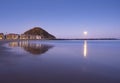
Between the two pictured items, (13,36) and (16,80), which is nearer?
(16,80)

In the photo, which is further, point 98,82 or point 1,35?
point 1,35

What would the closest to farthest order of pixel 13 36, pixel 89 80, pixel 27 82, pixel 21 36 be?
pixel 27 82 → pixel 89 80 → pixel 13 36 → pixel 21 36

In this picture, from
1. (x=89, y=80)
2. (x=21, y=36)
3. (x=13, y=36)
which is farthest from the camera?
(x=21, y=36)

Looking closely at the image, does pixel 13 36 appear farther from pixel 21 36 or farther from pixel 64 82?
pixel 64 82

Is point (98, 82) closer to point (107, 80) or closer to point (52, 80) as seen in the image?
point (107, 80)

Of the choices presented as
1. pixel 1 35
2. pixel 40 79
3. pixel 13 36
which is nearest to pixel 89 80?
pixel 40 79

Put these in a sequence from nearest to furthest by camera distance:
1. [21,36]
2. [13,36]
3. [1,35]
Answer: [1,35], [13,36], [21,36]

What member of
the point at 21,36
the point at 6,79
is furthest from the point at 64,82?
the point at 21,36

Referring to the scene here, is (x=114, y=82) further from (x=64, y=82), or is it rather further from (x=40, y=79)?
(x=40, y=79)

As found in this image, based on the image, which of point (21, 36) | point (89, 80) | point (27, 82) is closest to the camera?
point (27, 82)

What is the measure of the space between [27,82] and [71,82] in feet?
6.55

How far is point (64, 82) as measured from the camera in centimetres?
714

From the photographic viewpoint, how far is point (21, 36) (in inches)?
7731

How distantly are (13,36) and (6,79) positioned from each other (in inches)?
6958
